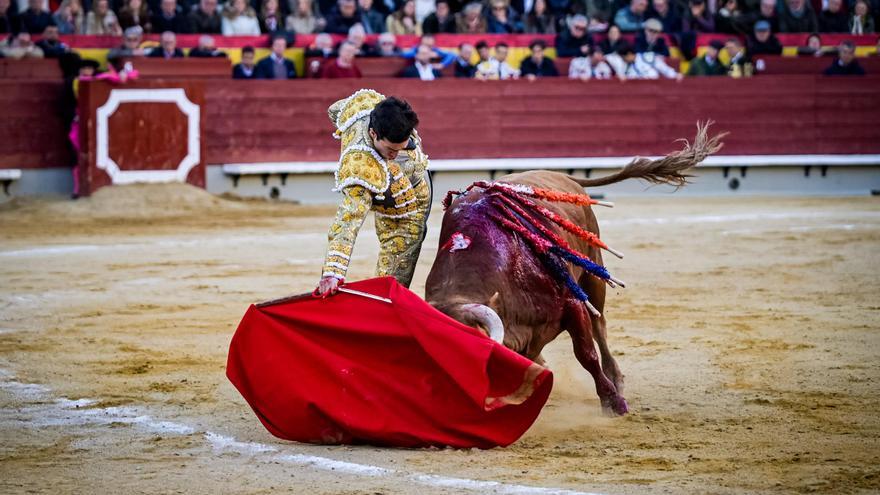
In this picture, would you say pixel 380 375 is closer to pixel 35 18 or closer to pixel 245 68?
pixel 35 18

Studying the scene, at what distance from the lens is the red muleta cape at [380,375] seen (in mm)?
3520

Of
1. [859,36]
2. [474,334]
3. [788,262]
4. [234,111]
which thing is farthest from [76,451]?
[859,36]

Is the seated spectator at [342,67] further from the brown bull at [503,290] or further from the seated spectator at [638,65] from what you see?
the brown bull at [503,290]

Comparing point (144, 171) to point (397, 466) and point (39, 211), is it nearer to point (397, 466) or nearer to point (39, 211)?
point (39, 211)

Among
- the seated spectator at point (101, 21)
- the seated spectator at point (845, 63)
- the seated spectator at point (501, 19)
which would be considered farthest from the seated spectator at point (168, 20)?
the seated spectator at point (845, 63)

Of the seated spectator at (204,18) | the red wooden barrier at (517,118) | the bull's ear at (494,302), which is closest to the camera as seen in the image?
the bull's ear at (494,302)

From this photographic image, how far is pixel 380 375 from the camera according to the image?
11.9 feet

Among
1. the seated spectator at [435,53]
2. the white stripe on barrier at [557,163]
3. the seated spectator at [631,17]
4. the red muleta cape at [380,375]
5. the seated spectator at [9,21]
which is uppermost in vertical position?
the seated spectator at [631,17]

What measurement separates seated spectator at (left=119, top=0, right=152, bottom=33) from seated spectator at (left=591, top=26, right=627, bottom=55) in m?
3.86

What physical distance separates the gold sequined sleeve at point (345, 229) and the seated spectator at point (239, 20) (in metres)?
7.15

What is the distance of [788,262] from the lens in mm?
7367

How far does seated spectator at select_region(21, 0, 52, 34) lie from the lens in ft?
33.0

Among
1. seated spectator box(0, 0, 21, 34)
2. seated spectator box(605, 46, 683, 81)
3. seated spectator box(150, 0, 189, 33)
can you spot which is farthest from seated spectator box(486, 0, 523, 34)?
seated spectator box(0, 0, 21, 34)

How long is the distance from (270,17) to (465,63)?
167 cm
